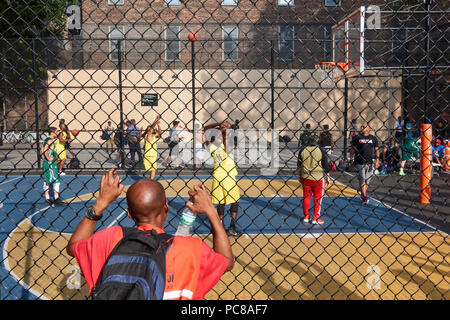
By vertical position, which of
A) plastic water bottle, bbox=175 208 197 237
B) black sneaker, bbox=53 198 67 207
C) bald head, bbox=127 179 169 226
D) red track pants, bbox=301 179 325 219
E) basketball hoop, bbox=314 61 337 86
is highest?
basketball hoop, bbox=314 61 337 86

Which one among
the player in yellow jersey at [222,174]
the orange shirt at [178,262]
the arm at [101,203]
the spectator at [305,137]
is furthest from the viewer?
the player in yellow jersey at [222,174]

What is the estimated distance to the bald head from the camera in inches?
69.2

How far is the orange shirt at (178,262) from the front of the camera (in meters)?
1.54

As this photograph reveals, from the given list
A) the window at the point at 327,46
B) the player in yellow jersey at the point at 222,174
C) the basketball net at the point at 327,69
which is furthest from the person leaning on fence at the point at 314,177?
the window at the point at 327,46

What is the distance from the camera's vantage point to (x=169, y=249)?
1.54 m

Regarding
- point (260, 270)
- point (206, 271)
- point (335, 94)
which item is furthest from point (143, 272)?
point (335, 94)

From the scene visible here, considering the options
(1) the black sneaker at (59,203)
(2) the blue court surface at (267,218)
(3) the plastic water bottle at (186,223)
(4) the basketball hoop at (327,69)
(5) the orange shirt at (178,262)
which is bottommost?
(2) the blue court surface at (267,218)

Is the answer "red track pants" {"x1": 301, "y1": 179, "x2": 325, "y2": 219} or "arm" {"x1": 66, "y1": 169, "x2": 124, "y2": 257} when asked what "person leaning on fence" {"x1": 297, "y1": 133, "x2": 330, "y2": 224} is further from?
"arm" {"x1": 66, "y1": 169, "x2": 124, "y2": 257}

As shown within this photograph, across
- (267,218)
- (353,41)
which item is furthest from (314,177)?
(353,41)

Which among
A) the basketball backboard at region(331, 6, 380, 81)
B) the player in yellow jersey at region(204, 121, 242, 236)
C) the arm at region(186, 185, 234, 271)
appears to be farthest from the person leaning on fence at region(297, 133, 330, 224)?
the arm at region(186, 185, 234, 271)

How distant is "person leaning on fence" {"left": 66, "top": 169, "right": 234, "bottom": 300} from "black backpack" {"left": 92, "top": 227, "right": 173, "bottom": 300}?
9cm

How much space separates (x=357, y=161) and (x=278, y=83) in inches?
498

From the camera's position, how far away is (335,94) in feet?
77.7

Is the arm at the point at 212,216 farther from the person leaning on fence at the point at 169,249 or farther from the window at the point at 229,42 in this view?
the window at the point at 229,42
